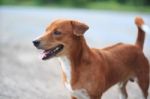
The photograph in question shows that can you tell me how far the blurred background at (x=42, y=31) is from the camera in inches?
496

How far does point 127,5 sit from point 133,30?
8580mm

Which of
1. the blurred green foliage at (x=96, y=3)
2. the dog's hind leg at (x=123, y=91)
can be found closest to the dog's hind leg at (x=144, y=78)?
the dog's hind leg at (x=123, y=91)

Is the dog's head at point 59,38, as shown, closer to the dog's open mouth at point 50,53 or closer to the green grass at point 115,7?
the dog's open mouth at point 50,53

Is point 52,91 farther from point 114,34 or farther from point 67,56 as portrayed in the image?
point 114,34

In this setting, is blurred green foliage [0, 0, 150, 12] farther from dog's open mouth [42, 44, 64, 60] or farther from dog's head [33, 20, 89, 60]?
dog's open mouth [42, 44, 64, 60]

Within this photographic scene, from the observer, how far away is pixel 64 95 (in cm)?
1220

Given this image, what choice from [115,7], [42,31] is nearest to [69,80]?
[42,31]

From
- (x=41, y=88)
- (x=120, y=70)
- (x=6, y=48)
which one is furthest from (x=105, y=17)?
(x=120, y=70)

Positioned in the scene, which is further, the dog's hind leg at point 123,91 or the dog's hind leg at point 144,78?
the dog's hind leg at point 123,91

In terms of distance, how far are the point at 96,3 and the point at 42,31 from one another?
1151cm

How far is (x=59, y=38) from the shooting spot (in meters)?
9.44

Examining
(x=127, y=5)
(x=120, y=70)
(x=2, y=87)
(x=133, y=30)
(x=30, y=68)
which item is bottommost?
(x=127, y=5)

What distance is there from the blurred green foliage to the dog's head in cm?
1940

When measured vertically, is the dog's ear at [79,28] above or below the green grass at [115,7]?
above
